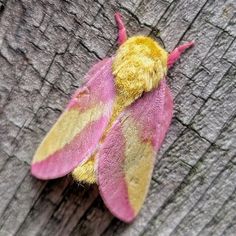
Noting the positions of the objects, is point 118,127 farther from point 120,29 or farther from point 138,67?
point 120,29

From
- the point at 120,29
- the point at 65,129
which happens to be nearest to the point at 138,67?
the point at 120,29

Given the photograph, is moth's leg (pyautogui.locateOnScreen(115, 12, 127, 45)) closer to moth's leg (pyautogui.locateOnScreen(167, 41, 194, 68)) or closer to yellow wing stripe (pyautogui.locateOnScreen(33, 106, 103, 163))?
moth's leg (pyautogui.locateOnScreen(167, 41, 194, 68))

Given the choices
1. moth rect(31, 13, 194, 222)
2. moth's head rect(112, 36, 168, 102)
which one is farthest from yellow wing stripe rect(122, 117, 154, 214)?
moth's head rect(112, 36, 168, 102)

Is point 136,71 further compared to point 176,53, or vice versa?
point 136,71

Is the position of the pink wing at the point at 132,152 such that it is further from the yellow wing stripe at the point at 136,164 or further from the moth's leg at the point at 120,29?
the moth's leg at the point at 120,29

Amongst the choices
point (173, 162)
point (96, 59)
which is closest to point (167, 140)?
point (173, 162)
